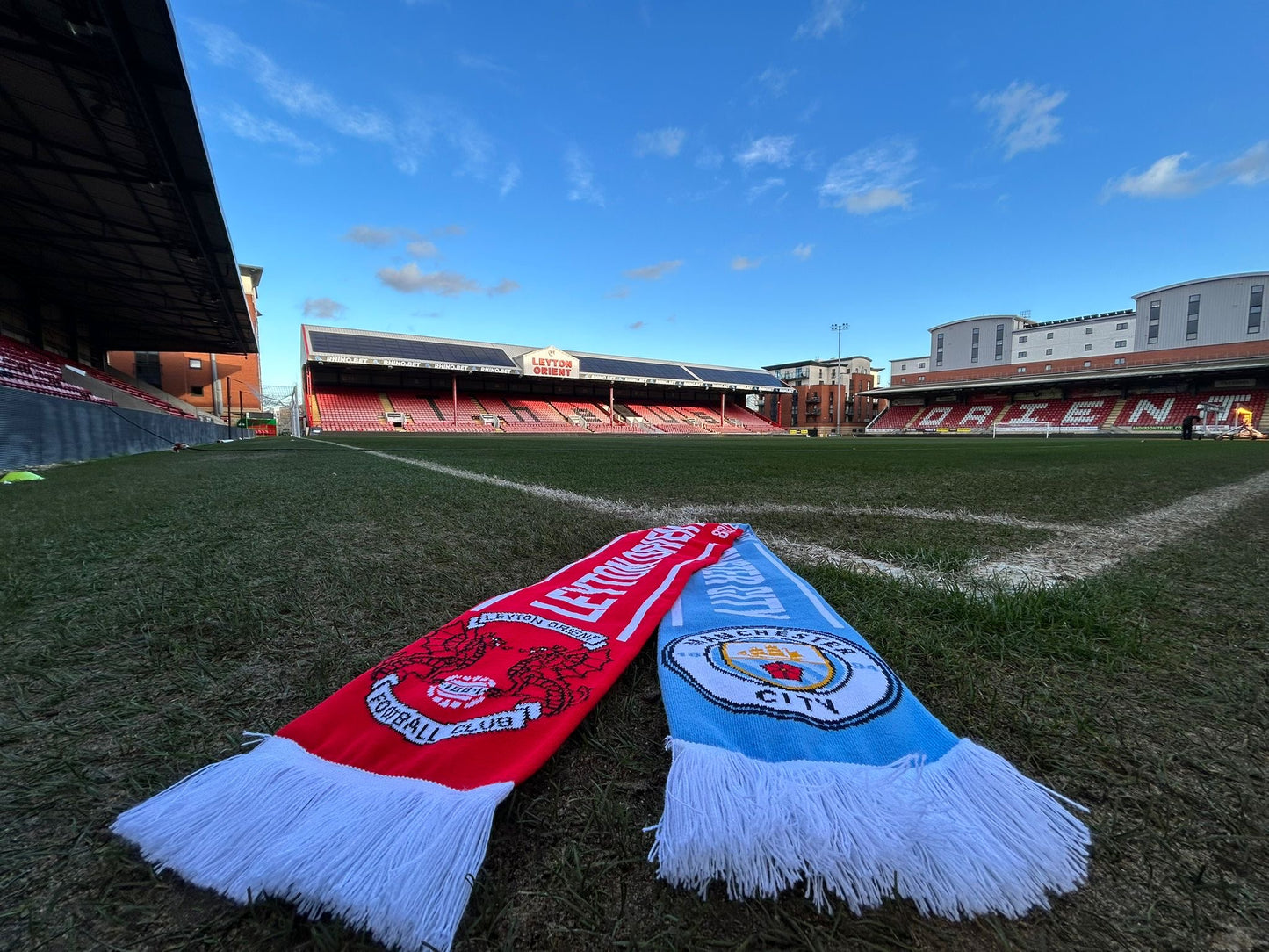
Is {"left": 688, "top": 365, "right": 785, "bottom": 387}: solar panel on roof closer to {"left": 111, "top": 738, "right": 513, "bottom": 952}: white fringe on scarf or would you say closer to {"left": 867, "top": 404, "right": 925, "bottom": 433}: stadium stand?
{"left": 867, "top": 404, "right": 925, "bottom": 433}: stadium stand

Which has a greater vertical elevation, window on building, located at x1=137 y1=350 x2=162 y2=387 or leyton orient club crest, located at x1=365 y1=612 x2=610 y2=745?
window on building, located at x1=137 y1=350 x2=162 y2=387

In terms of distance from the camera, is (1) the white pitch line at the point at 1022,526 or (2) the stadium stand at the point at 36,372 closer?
(1) the white pitch line at the point at 1022,526

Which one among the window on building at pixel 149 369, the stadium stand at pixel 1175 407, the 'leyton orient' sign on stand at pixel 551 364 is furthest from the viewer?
the 'leyton orient' sign on stand at pixel 551 364

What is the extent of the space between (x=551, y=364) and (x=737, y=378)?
1641 centimetres

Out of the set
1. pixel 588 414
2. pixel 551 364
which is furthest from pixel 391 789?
pixel 588 414

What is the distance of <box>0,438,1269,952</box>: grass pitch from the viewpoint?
20.3 inches

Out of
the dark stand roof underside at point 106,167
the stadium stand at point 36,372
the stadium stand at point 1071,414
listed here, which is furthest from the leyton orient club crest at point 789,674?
the stadium stand at point 1071,414

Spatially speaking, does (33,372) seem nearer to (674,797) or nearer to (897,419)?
(674,797)

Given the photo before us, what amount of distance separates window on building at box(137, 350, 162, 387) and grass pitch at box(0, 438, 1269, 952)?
28982mm

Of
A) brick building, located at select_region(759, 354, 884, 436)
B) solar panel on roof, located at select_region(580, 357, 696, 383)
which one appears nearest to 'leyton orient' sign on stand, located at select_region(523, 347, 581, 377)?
solar panel on roof, located at select_region(580, 357, 696, 383)

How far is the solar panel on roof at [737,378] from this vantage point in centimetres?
3898

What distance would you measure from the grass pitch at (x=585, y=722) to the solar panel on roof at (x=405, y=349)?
28.0m

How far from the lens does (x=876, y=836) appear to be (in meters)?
0.58

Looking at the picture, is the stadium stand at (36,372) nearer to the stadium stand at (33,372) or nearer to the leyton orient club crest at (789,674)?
the stadium stand at (33,372)
